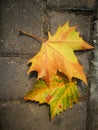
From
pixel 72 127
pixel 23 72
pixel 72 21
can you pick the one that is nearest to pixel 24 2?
pixel 72 21

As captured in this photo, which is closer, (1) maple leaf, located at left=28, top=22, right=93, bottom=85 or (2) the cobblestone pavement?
(1) maple leaf, located at left=28, top=22, right=93, bottom=85

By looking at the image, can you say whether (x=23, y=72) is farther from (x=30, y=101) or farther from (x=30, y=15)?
(x=30, y=15)

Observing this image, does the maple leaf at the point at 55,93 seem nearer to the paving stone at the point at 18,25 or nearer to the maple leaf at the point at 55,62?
the maple leaf at the point at 55,62

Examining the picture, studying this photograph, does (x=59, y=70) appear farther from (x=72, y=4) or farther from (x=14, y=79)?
(x=72, y=4)

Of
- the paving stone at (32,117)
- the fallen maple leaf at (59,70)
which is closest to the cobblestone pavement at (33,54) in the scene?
the paving stone at (32,117)

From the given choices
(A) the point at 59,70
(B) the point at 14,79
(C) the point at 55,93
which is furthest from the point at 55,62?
(B) the point at 14,79

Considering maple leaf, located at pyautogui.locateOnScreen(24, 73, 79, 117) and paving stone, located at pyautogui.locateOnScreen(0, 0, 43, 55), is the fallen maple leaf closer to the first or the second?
maple leaf, located at pyautogui.locateOnScreen(24, 73, 79, 117)

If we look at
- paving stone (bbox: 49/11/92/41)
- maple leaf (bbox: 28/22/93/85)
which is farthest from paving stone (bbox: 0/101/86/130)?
paving stone (bbox: 49/11/92/41)
